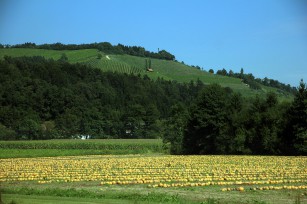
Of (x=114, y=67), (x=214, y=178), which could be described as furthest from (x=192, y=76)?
(x=214, y=178)

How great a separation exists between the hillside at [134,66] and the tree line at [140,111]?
8888mm

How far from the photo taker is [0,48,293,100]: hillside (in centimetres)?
16012

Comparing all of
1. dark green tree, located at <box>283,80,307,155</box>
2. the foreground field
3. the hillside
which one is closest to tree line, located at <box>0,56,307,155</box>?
dark green tree, located at <box>283,80,307,155</box>

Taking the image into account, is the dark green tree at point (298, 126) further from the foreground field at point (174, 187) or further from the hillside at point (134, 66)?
the hillside at point (134, 66)

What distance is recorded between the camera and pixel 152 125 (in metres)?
135

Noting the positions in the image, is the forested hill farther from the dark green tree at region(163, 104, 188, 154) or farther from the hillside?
the dark green tree at region(163, 104, 188, 154)

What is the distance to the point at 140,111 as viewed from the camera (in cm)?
13450

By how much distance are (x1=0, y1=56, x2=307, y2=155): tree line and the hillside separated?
29.2 feet

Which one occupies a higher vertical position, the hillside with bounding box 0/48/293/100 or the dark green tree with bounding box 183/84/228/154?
the hillside with bounding box 0/48/293/100

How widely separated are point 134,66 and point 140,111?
157 feet

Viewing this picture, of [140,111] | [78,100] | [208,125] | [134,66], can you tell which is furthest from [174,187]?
→ [134,66]

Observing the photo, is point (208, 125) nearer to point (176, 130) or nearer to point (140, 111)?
point (176, 130)

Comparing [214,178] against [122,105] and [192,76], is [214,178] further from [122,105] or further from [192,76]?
[192,76]

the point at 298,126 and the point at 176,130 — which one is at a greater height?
the point at 298,126
